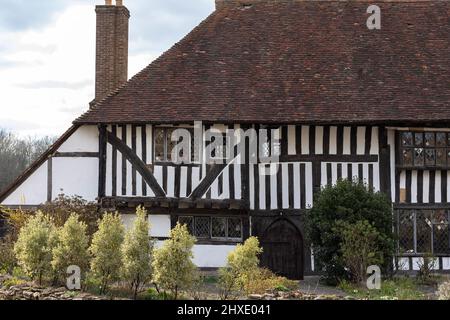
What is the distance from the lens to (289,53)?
693 inches

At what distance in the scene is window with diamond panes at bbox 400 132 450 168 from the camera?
51.9ft

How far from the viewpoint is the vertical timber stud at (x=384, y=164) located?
51.5 ft

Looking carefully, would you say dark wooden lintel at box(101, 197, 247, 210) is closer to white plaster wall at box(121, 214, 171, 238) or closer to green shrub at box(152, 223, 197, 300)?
white plaster wall at box(121, 214, 171, 238)

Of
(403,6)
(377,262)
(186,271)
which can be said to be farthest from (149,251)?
(403,6)

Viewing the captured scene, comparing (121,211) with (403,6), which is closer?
(121,211)

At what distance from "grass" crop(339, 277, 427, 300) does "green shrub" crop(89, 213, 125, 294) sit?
4.26 meters

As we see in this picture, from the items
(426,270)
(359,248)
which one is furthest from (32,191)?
(426,270)

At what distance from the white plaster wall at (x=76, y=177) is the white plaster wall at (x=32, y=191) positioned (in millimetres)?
265

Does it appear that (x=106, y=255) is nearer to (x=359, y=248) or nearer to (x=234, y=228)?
(x=359, y=248)

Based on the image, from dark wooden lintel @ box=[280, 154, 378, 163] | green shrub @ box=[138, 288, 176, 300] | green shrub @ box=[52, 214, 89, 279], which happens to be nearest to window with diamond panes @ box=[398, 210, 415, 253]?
dark wooden lintel @ box=[280, 154, 378, 163]
